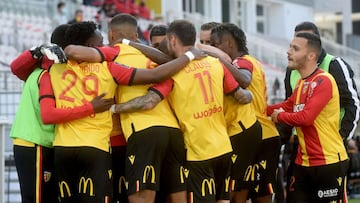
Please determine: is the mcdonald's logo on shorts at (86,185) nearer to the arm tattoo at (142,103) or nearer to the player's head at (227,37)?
the arm tattoo at (142,103)

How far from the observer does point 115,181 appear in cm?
813

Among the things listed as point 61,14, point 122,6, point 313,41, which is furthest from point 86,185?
point 122,6

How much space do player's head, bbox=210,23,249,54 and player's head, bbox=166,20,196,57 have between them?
781 millimetres

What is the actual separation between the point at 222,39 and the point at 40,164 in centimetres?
206

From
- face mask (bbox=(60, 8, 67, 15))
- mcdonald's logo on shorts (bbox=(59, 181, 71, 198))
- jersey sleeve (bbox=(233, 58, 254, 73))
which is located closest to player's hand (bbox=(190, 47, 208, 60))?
jersey sleeve (bbox=(233, 58, 254, 73))

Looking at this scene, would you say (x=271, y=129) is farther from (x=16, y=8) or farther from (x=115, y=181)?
(x=16, y=8)

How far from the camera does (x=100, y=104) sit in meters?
7.61

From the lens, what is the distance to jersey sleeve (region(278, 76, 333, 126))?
822 centimetres

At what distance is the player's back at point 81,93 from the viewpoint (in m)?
7.62

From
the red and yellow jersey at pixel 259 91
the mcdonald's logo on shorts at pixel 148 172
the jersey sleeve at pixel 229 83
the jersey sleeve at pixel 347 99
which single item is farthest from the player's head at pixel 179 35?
the jersey sleeve at pixel 347 99

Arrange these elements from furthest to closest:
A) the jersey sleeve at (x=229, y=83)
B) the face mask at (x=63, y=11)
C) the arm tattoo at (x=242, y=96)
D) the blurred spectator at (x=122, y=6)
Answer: the blurred spectator at (x=122, y=6) < the face mask at (x=63, y=11) < the arm tattoo at (x=242, y=96) < the jersey sleeve at (x=229, y=83)

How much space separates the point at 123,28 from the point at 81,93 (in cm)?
73

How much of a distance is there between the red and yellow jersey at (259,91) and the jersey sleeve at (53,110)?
169cm

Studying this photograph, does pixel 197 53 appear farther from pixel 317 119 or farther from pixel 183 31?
pixel 317 119
